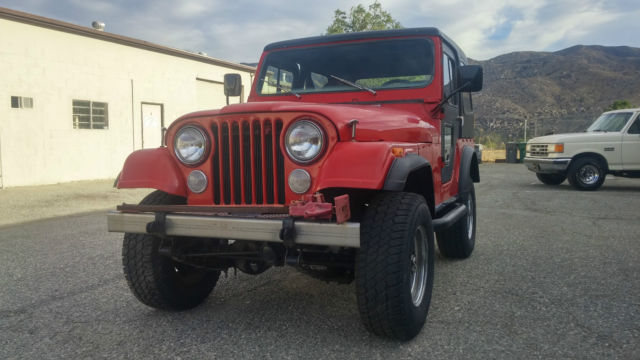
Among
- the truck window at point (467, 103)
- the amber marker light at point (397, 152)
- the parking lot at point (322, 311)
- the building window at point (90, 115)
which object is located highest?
the building window at point (90, 115)

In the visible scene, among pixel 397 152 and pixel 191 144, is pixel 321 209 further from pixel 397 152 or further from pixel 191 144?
pixel 191 144

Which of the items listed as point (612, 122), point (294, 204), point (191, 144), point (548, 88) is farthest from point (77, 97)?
point (548, 88)

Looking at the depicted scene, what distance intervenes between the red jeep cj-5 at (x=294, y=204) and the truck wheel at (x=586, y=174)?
9254 millimetres

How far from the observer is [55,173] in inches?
501

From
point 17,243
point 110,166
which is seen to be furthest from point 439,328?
point 110,166

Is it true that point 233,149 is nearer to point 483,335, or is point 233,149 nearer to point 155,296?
point 155,296

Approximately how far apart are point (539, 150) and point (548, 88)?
4743 centimetres

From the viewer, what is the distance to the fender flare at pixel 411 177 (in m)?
2.68

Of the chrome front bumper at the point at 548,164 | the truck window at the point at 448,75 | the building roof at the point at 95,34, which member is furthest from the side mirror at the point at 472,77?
the building roof at the point at 95,34

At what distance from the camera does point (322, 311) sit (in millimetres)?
3549

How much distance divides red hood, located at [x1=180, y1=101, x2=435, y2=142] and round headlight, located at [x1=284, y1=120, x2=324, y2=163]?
83mm

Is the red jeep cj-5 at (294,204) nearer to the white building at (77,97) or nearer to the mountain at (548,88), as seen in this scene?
the white building at (77,97)

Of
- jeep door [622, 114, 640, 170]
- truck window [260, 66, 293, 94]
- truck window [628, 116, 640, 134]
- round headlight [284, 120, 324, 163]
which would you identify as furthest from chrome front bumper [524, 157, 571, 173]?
round headlight [284, 120, 324, 163]

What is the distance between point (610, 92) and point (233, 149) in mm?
59305
